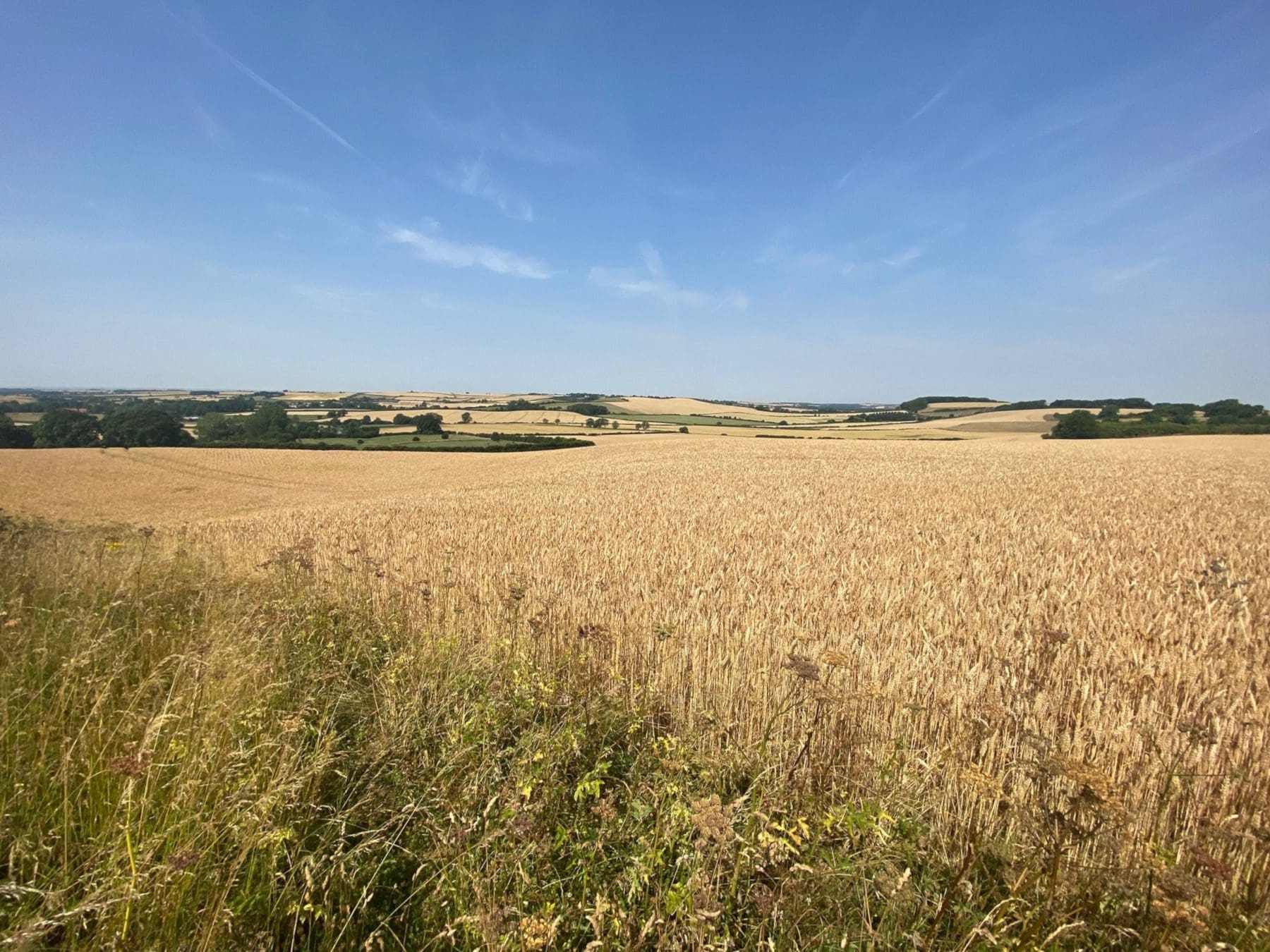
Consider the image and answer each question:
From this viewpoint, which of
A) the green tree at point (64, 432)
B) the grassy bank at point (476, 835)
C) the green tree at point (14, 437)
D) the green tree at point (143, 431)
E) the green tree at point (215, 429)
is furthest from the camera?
the green tree at point (215, 429)

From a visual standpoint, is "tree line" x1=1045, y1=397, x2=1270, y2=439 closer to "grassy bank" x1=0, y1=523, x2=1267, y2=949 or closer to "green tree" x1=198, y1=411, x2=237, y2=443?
"grassy bank" x1=0, y1=523, x2=1267, y2=949

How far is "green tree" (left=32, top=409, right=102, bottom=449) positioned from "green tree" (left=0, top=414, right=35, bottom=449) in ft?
1.69

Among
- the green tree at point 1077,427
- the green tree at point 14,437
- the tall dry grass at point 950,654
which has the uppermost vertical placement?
the green tree at point 1077,427

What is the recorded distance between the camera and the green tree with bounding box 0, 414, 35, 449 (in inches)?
1827

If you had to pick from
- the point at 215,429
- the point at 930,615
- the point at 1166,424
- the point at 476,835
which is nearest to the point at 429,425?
the point at 215,429

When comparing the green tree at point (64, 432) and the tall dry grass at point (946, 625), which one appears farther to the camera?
the green tree at point (64, 432)

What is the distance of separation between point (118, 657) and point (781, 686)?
178 inches

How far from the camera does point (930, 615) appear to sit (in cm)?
528

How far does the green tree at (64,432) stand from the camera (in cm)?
4916

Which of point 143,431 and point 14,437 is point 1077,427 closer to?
point 143,431

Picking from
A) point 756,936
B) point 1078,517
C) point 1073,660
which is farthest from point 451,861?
point 1078,517

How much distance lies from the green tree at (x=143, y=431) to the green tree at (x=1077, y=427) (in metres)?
95.6

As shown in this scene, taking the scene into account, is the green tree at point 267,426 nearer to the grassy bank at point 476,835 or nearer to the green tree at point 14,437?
the green tree at point 14,437

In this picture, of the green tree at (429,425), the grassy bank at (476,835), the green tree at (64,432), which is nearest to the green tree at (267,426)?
the green tree at (64,432)
